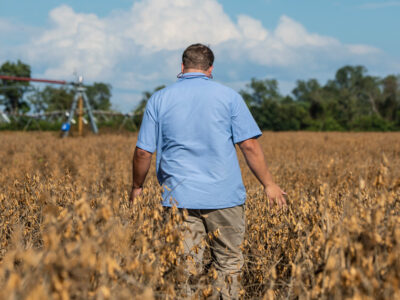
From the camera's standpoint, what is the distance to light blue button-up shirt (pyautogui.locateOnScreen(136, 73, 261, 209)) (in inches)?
108

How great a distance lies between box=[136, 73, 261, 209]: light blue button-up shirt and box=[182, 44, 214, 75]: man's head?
6 cm

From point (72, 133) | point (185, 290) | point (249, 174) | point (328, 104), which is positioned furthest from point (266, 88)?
point (185, 290)

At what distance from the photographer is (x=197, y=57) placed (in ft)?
9.36

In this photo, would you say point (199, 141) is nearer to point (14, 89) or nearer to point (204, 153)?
point (204, 153)

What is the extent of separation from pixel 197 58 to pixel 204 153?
675 mm

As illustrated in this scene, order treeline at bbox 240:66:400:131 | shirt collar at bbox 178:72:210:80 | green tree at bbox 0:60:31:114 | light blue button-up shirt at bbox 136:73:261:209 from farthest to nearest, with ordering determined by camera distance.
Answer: green tree at bbox 0:60:31:114 → treeline at bbox 240:66:400:131 → shirt collar at bbox 178:72:210:80 → light blue button-up shirt at bbox 136:73:261:209

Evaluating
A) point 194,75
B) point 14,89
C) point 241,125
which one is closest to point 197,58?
point 194,75

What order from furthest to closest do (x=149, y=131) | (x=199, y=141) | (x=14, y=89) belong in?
1. (x=14, y=89)
2. (x=149, y=131)
3. (x=199, y=141)

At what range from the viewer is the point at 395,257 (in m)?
1.86

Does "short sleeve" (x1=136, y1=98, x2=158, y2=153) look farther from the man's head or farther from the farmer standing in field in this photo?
the man's head

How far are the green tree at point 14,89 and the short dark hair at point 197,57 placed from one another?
60276 millimetres

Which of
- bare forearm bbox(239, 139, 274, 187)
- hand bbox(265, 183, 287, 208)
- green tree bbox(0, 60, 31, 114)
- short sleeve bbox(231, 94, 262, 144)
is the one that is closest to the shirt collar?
short sleeve bbox(231, 94, 262, 144)

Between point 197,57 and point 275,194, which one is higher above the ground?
point 197,57

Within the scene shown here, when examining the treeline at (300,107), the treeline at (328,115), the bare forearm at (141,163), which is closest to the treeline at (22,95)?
the treeline at (300,107)
